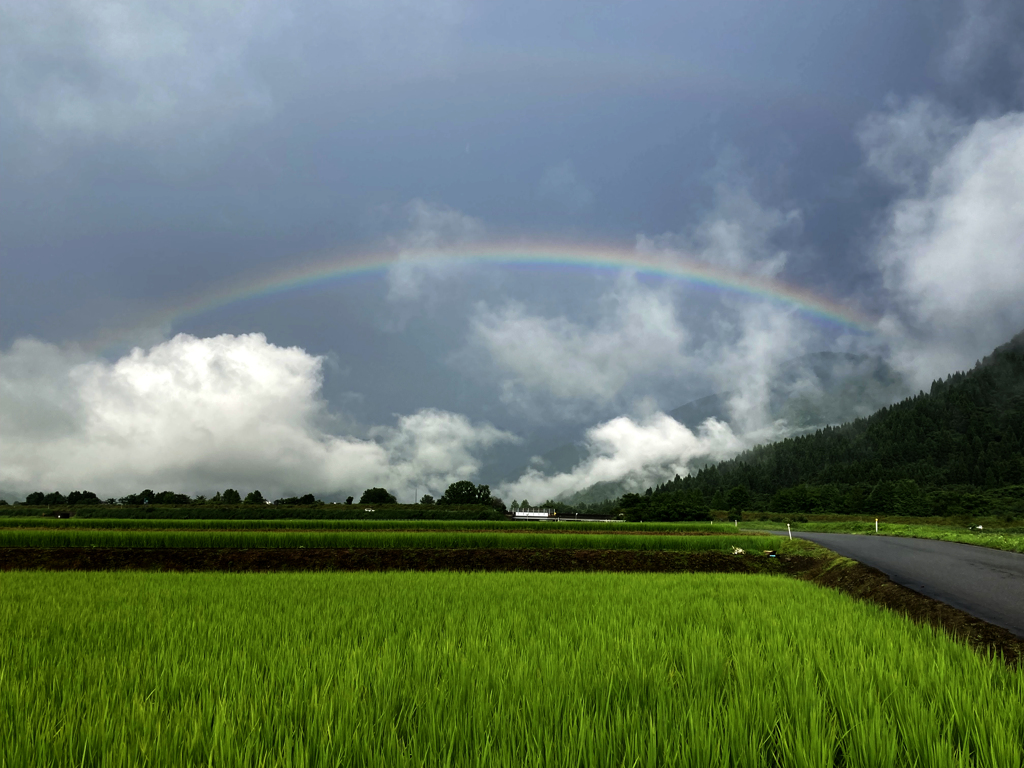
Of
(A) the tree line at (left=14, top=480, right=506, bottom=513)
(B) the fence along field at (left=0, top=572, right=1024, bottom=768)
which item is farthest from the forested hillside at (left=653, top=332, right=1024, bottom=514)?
(B) the fence along field at (left=0, top=572, right=1024, bottom=768)

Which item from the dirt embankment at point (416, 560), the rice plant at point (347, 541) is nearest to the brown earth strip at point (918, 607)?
the dirt embankment at point (416, 560)

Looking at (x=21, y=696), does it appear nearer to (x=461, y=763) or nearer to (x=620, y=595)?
(x=461, y=763)

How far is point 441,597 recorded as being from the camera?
8.99 metres

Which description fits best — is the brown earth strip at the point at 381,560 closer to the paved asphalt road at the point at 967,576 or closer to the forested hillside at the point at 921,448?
the paved asphalt road at the point at 967,576

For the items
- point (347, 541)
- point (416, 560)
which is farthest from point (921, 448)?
point (416, 560)

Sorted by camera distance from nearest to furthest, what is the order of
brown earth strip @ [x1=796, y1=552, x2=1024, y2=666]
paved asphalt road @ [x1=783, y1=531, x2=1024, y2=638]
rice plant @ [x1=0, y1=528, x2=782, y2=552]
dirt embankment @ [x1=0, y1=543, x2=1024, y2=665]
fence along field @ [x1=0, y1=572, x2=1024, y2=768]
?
fence along field @ [x1=0, y1=572, x2=1024, y2=768] → brown earth strip @ [x1=796, y1=552, x2=1024, y2=666] → paved asphalt road @ [x1=783, y1=531, x2=1024, y2=638] → dirt embankment @ [x1=0, y1=543, x2=1024, y2=665] → rice plant @ [x1=0, y1=528, x2=782, y2=552]

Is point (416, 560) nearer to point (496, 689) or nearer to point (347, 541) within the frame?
point (347, 541)

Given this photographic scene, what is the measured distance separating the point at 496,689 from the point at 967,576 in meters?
Answer: 13.8

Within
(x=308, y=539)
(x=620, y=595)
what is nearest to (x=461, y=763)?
(x=620, y=595)

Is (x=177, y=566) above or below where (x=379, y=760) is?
below

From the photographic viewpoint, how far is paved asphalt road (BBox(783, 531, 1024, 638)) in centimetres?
863

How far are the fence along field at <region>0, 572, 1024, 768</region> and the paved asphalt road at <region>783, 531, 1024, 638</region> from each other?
9.44 ft

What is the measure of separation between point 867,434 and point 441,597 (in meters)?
196

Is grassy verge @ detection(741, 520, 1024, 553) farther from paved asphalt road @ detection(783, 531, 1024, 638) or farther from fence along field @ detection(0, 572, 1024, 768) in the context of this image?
fence along field @ detection(0, 572, 1024, 768)
